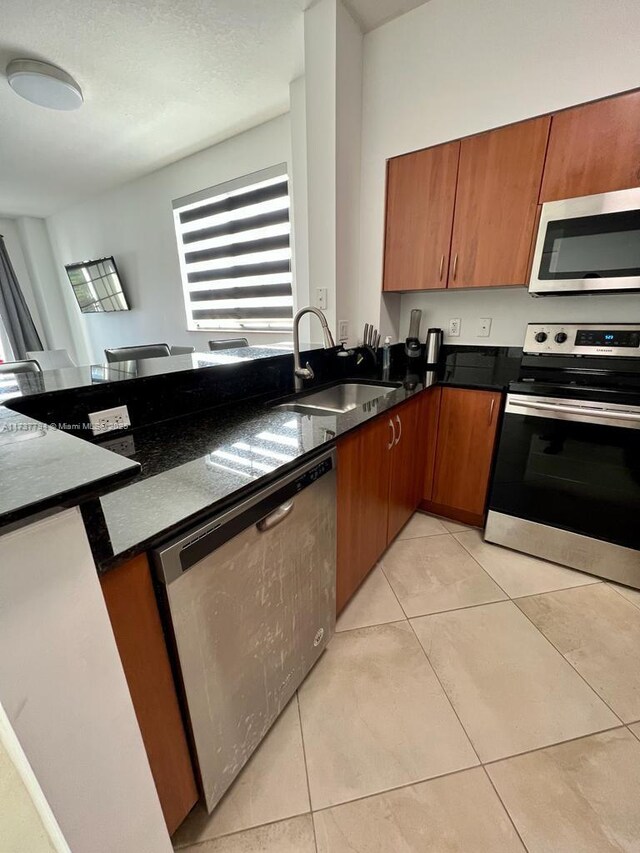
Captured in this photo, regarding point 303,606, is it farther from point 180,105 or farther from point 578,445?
point 180,105

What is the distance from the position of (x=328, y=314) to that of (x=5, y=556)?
1868 millimetres

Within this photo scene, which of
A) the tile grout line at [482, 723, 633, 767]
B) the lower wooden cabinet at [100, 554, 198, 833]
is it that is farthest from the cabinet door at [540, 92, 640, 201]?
the lower wooden cabinet at [100, 554, 198, 833]

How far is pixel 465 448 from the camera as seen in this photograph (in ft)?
6.38

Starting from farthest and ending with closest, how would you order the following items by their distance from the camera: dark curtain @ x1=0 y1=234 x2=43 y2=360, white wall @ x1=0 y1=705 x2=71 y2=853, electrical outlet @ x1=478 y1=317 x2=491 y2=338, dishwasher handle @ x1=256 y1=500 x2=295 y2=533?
dark curtain @ x1=0 y1=234 x2=43 y2=360, electrical outlet @ x1=478 y1=317 x2=491 y2=338, dishwasher handle @ x1=256 y1=500 x2=295 y2=533, white wall @ x1=0 y1=705 x2=71 y2=853

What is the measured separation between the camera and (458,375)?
203cm

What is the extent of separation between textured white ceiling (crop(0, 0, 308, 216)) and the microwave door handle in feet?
7.20

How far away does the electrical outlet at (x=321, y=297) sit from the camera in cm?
202

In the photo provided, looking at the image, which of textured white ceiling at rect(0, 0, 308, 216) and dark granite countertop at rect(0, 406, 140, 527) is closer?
dark granite countertop at rect(0, 406, 140, 527)

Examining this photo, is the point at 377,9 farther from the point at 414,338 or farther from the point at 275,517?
the point at 275,517

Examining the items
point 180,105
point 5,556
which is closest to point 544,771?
point 5,556

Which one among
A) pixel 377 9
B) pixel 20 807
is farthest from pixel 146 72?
pixel 20 807

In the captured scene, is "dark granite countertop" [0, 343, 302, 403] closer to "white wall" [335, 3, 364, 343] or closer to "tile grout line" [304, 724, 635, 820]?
"white wall" [335, 3, 364, 343]

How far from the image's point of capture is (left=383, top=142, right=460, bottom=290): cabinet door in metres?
1.81

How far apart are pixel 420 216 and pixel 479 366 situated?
95 cm
